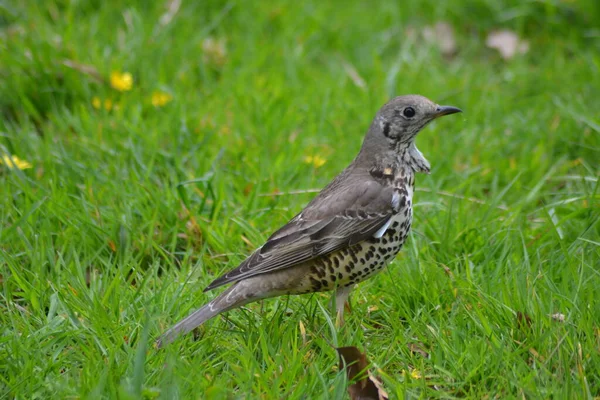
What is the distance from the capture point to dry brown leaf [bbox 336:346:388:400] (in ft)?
11.8

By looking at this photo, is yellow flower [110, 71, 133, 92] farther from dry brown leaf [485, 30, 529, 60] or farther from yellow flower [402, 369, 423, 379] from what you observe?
yellow flower [402, 369, 423, 379]

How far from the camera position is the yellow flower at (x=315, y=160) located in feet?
19.2

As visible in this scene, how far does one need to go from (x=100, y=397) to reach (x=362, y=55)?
489 centimetres

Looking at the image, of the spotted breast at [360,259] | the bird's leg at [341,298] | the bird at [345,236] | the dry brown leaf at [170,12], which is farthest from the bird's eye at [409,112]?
the dry brown leaf at [170,12]

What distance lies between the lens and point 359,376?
3678 millimetres

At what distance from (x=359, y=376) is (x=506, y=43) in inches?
197

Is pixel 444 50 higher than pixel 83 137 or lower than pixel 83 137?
lower

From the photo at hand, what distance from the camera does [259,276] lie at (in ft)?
13.8

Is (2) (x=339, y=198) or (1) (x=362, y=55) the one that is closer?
(2) (x=339, y=198)

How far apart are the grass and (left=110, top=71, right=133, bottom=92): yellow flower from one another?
79 mm

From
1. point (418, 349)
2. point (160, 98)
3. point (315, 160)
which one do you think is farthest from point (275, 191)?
point (418, 349)

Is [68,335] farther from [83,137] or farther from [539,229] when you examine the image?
[539,229]

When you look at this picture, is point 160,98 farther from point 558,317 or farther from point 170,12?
point 558,317

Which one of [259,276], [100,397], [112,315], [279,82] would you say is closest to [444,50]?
A: [279,82]
